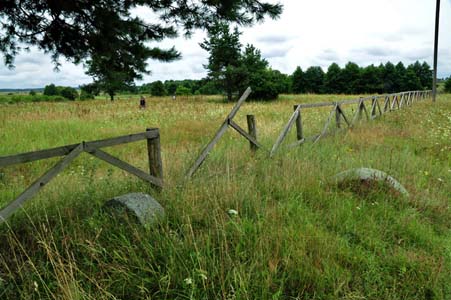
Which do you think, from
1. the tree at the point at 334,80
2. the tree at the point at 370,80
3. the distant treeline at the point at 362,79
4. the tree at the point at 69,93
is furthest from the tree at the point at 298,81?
the tree at the point at 69,93

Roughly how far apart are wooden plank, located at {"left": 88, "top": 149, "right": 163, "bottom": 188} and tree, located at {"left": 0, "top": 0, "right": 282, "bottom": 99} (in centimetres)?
132

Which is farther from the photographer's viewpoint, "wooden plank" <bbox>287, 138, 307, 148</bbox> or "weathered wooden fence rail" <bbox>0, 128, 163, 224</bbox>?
"wooden plank" <bbox>287, 138, 307, 148</bbox>

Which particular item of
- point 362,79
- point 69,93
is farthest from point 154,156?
point 362,79

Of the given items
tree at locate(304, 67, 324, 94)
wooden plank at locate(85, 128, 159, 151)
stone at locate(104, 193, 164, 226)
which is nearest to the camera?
stone at locate(104, 193, 164, 226)

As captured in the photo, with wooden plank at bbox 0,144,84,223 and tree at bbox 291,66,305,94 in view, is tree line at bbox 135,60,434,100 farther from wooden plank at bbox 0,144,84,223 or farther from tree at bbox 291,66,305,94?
wooden plank at bbox 0,144,84,223

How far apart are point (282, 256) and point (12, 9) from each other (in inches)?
150

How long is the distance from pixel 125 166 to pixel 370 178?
301 centimetres

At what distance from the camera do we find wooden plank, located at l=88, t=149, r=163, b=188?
2.81 metres

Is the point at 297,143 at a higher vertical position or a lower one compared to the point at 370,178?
higher

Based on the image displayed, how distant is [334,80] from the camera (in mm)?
73250

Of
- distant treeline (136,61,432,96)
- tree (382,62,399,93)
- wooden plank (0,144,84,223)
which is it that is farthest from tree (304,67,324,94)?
wooden plank (0,144,84,223)

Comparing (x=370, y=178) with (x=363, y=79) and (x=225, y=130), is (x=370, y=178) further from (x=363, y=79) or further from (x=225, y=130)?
(x=363, y=79)

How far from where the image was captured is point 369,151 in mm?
6078

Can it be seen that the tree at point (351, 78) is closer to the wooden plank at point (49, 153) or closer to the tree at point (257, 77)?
the tree at point (257, 77)
